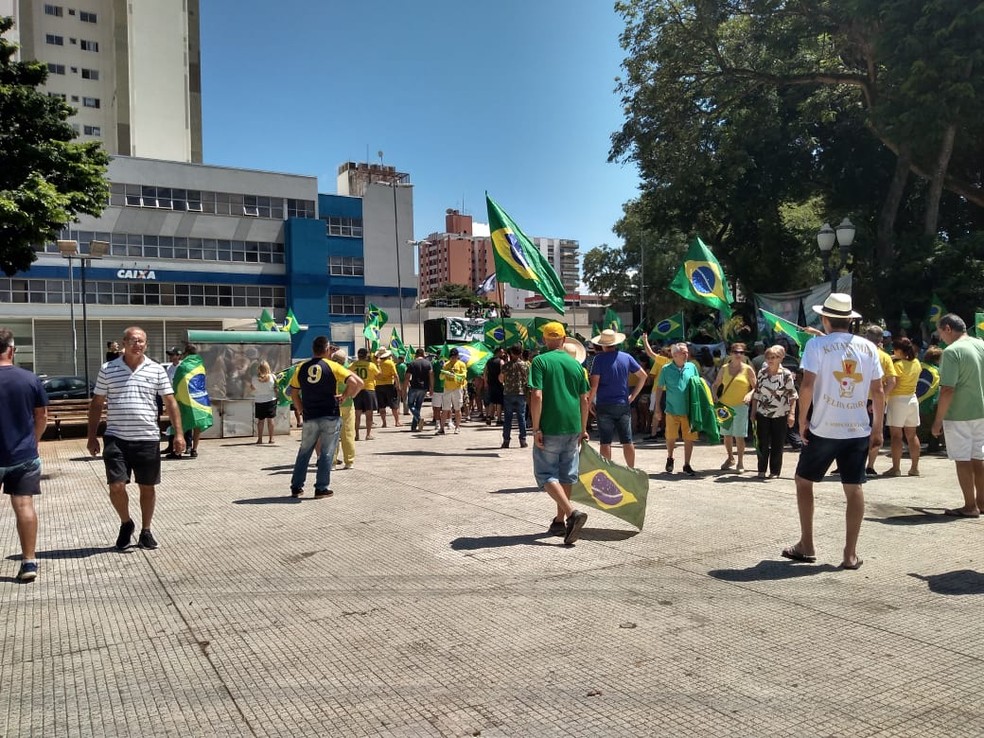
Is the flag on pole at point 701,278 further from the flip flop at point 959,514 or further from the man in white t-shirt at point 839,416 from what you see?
the man in white t-shirt at point 839,416

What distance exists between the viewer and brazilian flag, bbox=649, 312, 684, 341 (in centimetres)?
1948

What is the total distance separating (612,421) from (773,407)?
2.18 meters

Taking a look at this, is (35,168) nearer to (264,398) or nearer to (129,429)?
(264,398)

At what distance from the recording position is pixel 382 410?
62.1ft

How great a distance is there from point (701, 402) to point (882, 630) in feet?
20.0

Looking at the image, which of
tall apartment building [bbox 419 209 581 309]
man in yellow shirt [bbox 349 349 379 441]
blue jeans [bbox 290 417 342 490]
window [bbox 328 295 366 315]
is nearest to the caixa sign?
window [bbox 328 295 366 315]

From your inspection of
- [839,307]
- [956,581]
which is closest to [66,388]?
[839,307]

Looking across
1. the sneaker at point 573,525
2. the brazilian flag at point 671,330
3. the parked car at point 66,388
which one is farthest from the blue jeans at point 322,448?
the parked car at point 66,388

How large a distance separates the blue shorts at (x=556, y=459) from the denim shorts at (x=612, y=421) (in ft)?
7.11

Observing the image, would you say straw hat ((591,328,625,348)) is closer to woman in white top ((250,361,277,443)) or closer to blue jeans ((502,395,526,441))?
blue jeans ((502,395,526,441))

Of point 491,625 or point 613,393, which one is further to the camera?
point 613,393

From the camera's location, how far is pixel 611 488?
22.1 feet

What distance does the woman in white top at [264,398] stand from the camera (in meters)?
15.0

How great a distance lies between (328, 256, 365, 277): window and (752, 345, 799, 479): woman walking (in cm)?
5347
